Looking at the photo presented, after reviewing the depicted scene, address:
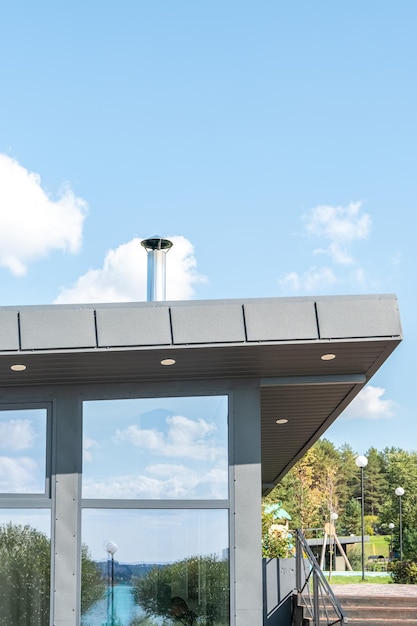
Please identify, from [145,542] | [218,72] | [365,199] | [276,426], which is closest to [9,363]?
[145,542]

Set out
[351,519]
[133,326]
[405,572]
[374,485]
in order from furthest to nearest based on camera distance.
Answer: [374,485] < [351,519] < [405,572] < [133,326]

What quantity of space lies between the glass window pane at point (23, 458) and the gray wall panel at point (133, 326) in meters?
1.60

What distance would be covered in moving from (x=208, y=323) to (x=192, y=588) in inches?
103

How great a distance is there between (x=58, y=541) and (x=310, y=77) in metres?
33.7

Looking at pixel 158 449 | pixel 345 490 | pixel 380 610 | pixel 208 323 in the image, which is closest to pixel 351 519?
pixel 345 490

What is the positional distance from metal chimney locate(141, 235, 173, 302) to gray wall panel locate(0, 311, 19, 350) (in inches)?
84.8

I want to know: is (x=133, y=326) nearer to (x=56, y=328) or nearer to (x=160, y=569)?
(x=56, y=328)

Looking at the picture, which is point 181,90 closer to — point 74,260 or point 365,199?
point 74,260

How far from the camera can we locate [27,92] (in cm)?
3897

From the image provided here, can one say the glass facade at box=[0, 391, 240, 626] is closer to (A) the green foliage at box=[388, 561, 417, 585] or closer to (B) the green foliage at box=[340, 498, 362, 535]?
(A) the green foliage at box=[388, 561, 417, 585]

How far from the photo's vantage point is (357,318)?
7621 mm

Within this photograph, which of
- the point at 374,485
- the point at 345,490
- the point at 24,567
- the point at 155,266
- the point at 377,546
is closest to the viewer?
the point at 24,567

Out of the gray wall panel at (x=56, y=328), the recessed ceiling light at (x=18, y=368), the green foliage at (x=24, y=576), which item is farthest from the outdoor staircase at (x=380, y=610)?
the gray wall panel at (x=56, y=328)

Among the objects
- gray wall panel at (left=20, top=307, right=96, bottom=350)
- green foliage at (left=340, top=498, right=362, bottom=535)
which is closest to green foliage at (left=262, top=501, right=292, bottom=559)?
gray wall panel at (left=20, top=307, right=96, bottom=350)
